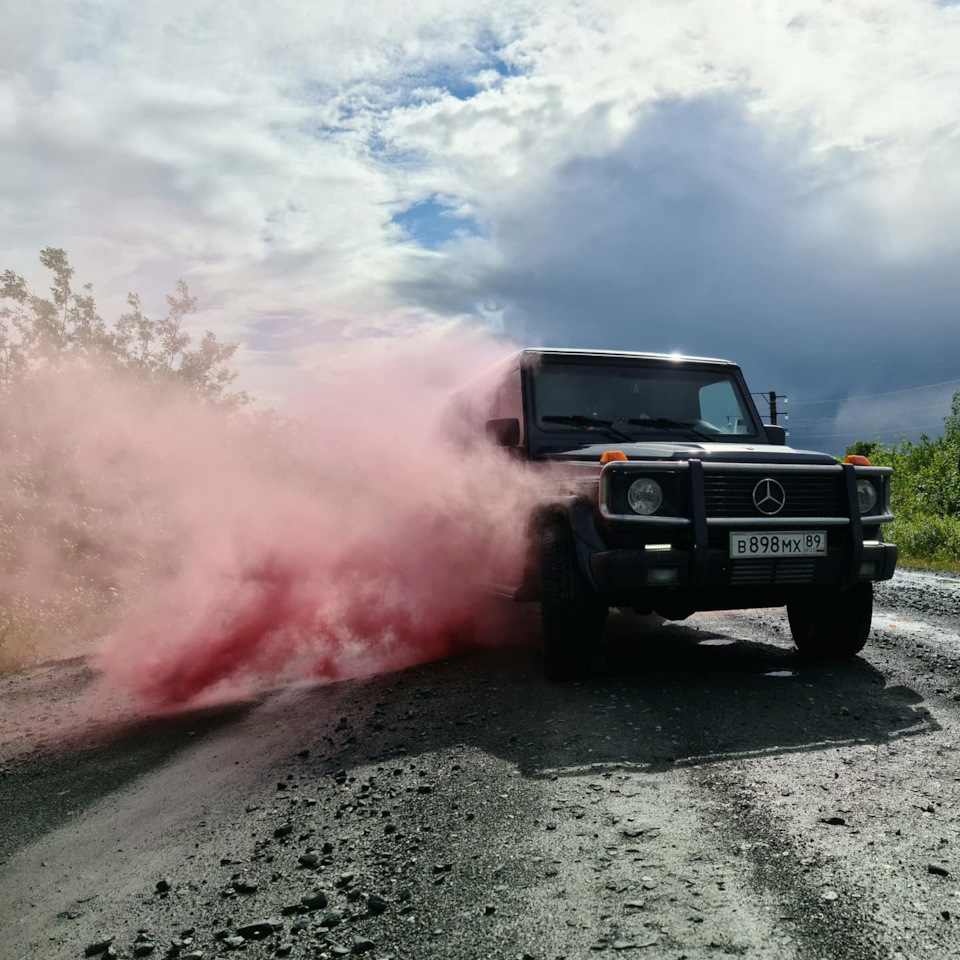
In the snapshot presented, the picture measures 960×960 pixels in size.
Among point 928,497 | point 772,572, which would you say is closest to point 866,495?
point 772,572

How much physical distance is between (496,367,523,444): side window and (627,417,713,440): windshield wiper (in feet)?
2.62

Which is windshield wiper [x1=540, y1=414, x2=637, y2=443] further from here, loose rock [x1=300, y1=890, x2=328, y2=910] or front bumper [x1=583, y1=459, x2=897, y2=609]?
loose rock [x1=300, y1=890, x2=328, y2=910]

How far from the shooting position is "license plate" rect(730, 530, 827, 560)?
15.0 ft

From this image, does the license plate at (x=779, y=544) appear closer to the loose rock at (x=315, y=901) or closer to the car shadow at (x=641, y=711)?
the car shadow at (x=641, y=711)

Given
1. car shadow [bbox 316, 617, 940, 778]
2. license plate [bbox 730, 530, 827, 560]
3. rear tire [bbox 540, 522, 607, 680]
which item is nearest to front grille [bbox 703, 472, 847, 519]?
license plate [bbox 730, 530, 827, 560]

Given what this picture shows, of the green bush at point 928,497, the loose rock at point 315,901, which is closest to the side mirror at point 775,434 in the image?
the loose rock at point 315,901

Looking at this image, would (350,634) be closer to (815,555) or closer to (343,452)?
(343,452)

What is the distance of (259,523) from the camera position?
24.1ft

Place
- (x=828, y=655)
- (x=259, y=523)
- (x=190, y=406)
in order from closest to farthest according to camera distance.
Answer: (x=828, y=655), (x=259, y=523), (x=190, y=406)

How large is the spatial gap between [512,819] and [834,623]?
10.7 ft

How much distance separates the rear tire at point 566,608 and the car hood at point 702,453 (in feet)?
1.92

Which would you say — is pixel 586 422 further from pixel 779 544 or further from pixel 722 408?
pixel 779 544

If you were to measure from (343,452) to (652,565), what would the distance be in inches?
153

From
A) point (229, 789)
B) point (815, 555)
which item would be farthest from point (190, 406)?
point (815, 555)
